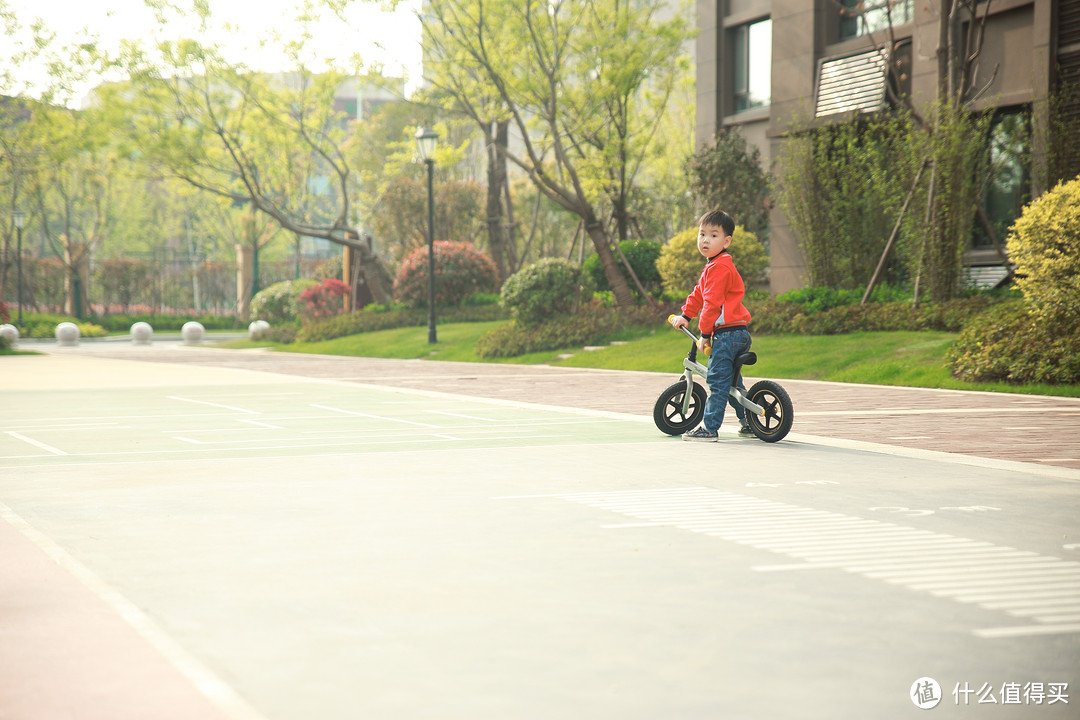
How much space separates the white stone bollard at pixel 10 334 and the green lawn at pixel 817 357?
1149cm

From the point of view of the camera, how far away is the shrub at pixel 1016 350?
15164 millimetres

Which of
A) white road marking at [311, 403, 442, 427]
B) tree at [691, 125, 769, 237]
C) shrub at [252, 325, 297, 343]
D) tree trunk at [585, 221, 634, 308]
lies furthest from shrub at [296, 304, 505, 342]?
white road marking at [311, 403, 442, 427]

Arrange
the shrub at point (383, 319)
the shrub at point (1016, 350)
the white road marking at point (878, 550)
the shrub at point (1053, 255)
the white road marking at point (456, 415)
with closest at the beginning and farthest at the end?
1. the white road marking at point (878, 550)
2. the white road marking at point (456, 415)
3. the shrub at point (1016, 350)
4. the shrub at point (1053, 255)
5. the shrub at point (383, 319)

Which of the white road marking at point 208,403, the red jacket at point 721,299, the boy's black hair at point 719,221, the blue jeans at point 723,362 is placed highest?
the boy's black hair at point 719,221

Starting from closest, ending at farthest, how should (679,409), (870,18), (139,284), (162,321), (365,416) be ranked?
(679,409) → (365,416) → (870,18) → (162,321) → (139,284)

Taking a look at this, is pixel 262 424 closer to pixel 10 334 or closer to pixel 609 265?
pixel 609 265

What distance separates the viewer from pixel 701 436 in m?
10.2

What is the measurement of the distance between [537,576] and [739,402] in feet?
17.8

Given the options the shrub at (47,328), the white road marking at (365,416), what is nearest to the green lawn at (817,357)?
the white road marking at (365,416)

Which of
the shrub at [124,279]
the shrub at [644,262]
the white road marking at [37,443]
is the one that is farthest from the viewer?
the shrub at [124,279]

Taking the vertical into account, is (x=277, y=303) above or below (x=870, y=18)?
below

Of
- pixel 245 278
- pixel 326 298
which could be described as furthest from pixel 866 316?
pixel 245 278

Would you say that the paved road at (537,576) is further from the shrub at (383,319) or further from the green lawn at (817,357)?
the shrub at (383,319)

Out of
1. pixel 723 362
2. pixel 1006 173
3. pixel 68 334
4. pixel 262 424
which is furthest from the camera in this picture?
pixel 68 334
